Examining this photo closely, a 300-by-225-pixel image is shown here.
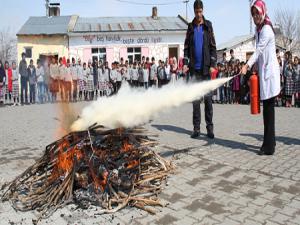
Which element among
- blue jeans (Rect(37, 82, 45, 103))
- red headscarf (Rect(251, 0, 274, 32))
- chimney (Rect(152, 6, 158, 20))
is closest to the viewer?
red headscarf (Rect(251, 0, 274, 32))

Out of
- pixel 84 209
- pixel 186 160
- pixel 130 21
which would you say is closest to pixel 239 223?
pixel 84 209

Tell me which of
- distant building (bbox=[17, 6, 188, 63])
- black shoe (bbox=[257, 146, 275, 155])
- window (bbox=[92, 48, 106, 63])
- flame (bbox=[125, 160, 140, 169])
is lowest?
black shoe (bbox=[257, 146, 275, 155])

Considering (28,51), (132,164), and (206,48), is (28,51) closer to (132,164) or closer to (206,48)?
(206,48)

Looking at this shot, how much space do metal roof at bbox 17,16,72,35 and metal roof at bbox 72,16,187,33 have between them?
1.18 meters

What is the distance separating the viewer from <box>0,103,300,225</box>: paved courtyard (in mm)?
4156

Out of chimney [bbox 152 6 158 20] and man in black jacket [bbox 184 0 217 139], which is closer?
man in black jacket [bbox 184 0 217 139]

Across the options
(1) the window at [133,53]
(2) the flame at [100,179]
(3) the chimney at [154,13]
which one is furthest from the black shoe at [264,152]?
(3) the chimney at [154,13]

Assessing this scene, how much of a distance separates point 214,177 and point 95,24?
2964cm

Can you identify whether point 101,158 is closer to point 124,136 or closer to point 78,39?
point 124,136

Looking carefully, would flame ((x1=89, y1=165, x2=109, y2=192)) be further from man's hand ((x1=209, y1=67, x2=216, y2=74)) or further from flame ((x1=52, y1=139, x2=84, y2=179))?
man's hand ((x1=209, y1=67, x2=216, y2=74))

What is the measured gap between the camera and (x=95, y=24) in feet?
109

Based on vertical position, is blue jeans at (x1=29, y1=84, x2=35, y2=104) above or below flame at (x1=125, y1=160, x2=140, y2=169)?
above

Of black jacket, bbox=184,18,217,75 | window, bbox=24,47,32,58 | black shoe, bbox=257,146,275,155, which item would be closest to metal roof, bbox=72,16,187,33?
window, bbox=24,47,32,58

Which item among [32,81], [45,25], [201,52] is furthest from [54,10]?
[201,52]
